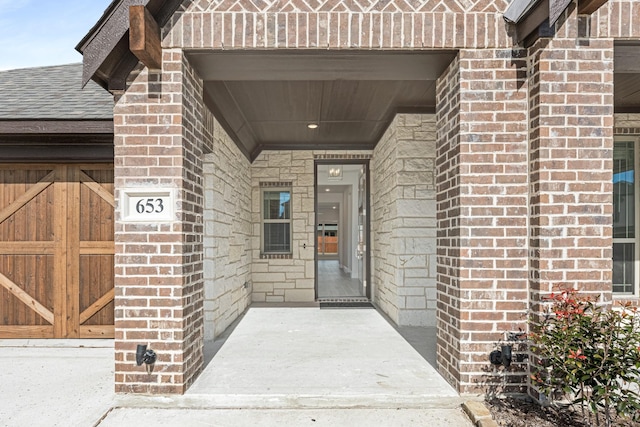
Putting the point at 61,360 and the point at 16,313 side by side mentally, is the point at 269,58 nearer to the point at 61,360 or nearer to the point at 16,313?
the point at 61,360

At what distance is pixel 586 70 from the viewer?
3.15m

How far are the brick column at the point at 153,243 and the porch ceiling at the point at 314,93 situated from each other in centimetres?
55

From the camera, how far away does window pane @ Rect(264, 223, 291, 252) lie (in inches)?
315

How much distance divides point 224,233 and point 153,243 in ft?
7.65

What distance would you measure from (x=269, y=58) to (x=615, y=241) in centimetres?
532

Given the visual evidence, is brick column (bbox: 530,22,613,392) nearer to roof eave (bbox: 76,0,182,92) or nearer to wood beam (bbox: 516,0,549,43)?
wood beam (bbox: 516,0,549,43)

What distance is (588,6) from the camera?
3.06 metres

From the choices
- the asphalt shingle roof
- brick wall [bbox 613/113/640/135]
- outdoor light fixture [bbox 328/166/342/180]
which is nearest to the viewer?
the asphalt shingle roof

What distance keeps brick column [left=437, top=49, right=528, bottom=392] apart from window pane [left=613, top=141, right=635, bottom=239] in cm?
336

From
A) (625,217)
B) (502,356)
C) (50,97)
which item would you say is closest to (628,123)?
(625,217)

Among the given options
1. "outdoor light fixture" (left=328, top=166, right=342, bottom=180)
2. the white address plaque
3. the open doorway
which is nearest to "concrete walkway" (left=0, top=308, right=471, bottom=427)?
the white address plaque

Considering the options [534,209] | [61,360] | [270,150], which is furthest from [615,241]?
[61,360]

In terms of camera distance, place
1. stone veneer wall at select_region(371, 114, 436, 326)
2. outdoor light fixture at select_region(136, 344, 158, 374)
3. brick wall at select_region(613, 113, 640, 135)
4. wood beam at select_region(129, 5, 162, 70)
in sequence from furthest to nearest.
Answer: stone veneer wall at select_region(371, 114, 436, 326)
brick wall at select_region(613, 113, 640, 135)
outdoor light fixture at select_region(136, 344, 158, 374)
wood beam at select_region(129, 5, 162, 70)

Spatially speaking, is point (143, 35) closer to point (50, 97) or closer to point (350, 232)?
point (50, 97)
